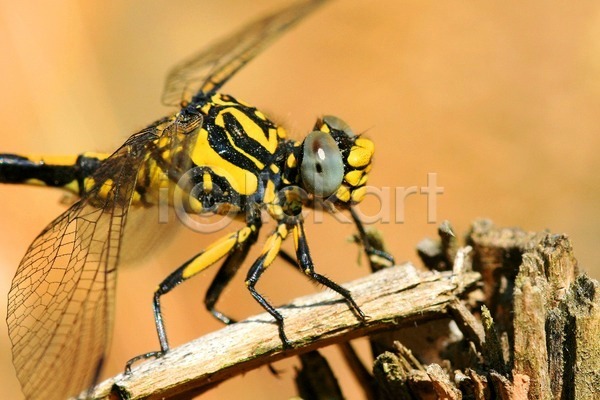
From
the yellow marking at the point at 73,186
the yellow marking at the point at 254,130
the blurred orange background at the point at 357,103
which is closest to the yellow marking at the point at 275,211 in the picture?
the yellow marking at the point at 254,130

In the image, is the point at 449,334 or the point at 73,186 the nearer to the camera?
the point at 449,334

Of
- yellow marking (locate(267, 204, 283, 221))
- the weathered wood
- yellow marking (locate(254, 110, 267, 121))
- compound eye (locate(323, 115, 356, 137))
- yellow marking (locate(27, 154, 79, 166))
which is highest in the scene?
yellow marking (locate(27, 154, 79, 166))

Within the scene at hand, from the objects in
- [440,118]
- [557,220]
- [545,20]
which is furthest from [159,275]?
[545,20]

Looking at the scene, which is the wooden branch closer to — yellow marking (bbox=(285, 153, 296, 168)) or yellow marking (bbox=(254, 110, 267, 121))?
yellow marking (bbox=(285, 153, 296, 168))

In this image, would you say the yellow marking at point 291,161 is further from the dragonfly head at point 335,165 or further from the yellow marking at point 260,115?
the yellow marking at point 260,115

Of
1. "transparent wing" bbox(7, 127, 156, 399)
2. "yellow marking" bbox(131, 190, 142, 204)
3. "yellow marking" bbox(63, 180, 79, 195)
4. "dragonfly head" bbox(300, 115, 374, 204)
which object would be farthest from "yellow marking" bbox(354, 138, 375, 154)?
"yellow marking" bbox(63, 180, 79, 195)

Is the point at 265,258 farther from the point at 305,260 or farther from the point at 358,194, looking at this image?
the point at 358,194

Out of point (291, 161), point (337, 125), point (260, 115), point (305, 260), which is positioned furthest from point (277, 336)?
point (260, 115)
